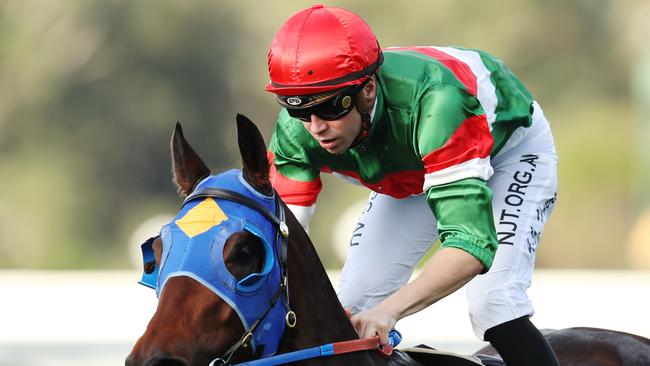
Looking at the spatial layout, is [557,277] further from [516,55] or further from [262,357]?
[262,357]

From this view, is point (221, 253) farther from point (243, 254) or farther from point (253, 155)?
point (253, 155)

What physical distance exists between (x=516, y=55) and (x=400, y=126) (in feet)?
63.0

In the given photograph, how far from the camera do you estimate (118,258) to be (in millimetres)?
20391

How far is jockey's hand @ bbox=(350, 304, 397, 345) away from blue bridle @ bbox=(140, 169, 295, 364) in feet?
0.97

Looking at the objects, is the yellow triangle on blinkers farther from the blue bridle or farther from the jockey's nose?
the jockey's nose

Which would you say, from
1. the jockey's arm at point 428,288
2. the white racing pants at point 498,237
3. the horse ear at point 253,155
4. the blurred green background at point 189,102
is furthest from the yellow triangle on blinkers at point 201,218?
the blurred green background at point 189,102

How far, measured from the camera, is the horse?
2.76 m

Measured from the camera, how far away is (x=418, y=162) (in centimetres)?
369

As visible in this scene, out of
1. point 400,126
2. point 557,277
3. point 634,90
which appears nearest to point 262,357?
point 400,126

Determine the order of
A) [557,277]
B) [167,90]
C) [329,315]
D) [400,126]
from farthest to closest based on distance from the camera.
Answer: [167,90] → [557,277] → [400,126] → [329,315]

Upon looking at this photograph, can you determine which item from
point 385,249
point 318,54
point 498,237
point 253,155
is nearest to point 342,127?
point 318,54

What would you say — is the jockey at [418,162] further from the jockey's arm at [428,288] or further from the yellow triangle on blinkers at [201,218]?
the yellow triangle on blinkers at [201,218]

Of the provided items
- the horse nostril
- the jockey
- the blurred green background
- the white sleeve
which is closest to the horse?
the horse nostril

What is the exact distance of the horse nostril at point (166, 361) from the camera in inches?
106
